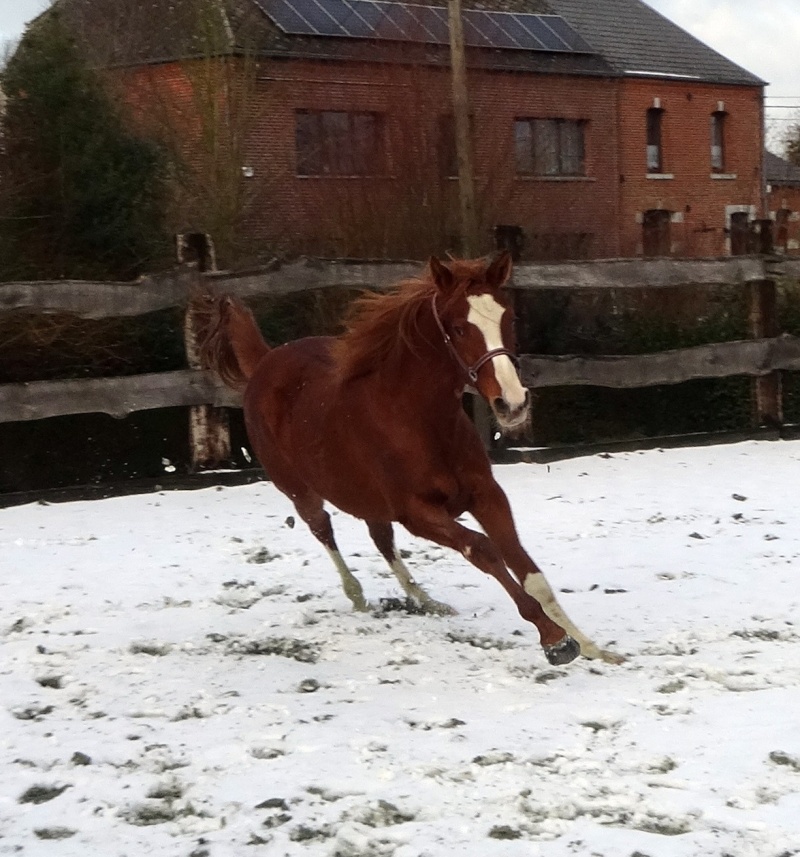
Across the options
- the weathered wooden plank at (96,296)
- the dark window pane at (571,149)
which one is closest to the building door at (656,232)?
the dark window pane at (571,149)

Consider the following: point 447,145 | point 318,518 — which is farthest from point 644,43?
point 318,518

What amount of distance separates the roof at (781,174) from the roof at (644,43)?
14.3 ft

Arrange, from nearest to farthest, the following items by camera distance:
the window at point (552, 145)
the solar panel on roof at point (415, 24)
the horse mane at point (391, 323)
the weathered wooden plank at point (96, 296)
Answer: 1. the horse mane at point (391, 323)
2. the weathered wooden plank at point (96, 296)
3. the solar panel on roof at point (415, 24)
4. the window at point (552, 145)

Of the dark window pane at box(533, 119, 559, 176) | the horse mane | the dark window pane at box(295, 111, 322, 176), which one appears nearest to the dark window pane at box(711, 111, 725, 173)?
the dark window pane at box(533, 119, 559, 176)

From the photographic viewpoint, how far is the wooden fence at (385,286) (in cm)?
820

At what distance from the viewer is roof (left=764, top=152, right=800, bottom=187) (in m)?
37.0

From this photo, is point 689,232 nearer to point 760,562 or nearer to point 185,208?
point 185,208

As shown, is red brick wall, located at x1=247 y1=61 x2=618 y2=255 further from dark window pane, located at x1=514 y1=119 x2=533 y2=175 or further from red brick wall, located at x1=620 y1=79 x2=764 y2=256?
red brick wall, located at x1=620 y1=79 x2=764 y2=256

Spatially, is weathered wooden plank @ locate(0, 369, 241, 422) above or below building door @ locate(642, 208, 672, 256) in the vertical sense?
below

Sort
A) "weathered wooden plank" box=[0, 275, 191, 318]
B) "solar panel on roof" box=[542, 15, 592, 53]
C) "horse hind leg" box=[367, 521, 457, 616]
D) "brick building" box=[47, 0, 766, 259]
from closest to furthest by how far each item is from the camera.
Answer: "horse hind leg" box=[367, 521, 457, 616], "weathered wooden plank" box=[0, 275, 191, 318], "brick building" box=[47, 0, 766, 259], "solar panel on roof" box=[542, 15, 592, 53]

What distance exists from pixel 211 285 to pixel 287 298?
1.61 meters

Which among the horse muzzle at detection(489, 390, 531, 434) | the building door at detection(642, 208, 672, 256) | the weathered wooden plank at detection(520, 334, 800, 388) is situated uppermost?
the building door at detection(642, 208, 672, 256)

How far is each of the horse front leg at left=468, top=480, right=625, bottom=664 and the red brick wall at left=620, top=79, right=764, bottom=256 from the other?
82.2ft

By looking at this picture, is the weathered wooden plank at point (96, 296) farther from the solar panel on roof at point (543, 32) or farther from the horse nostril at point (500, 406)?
the solar panel on roof at point (543, 32)
